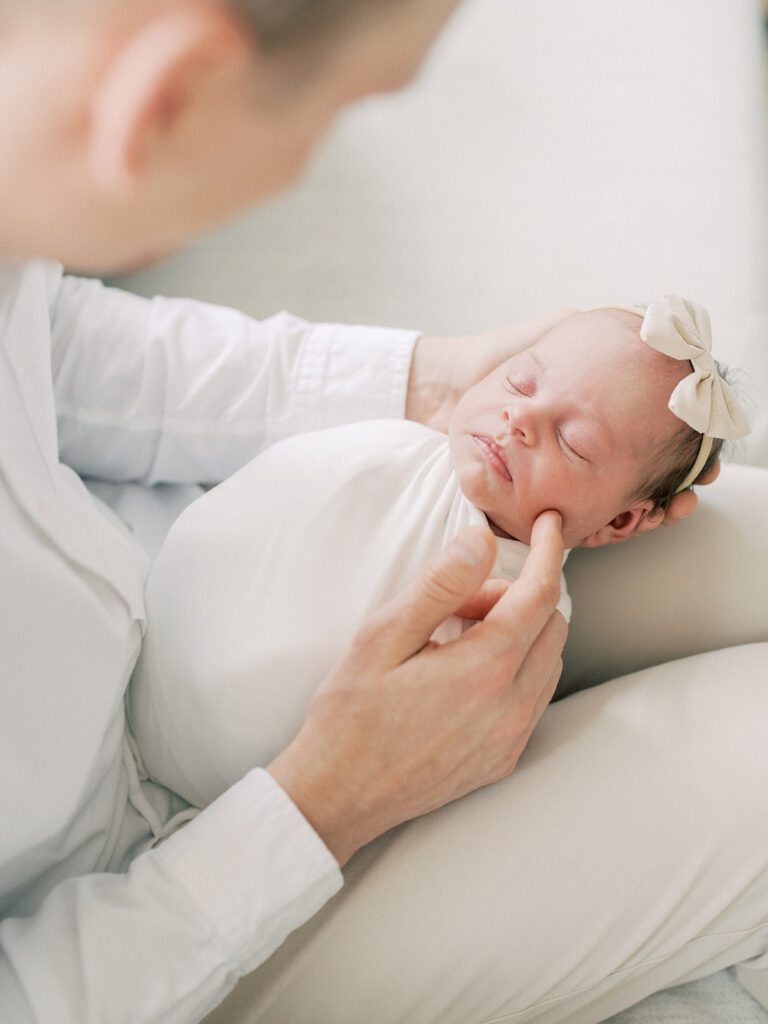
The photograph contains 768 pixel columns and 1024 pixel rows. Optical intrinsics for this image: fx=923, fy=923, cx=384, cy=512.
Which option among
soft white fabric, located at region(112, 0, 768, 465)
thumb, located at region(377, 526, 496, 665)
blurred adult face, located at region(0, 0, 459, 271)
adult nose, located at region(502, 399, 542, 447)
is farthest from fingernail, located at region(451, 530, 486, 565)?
soft white fabric, located at region(112, 0, 768, 465)

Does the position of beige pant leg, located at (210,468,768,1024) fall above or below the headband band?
below

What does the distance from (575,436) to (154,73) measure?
655 mm

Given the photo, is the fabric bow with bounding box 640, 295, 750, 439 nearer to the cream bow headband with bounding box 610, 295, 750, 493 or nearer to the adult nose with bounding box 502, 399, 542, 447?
the cream bow headband with bounding box 610, 295, 750, 493

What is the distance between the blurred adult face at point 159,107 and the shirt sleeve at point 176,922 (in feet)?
1.52

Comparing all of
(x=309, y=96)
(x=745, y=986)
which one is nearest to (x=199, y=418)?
(x=309, y=96)

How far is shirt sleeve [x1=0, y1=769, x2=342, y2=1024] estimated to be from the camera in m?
0.62

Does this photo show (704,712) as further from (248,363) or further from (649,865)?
(248,363)

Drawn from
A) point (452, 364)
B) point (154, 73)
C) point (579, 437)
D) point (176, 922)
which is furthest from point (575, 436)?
point (154, 73)

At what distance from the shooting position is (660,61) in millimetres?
1475

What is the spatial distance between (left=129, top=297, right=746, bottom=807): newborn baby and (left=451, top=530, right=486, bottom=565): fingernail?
158mm

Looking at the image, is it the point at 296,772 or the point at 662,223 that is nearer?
the point at 296,772

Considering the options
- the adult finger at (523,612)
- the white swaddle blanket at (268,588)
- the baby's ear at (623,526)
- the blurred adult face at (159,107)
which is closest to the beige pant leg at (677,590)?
the baby's ear at (623,526)

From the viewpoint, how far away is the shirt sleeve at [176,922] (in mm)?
623

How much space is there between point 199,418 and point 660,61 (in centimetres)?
100
